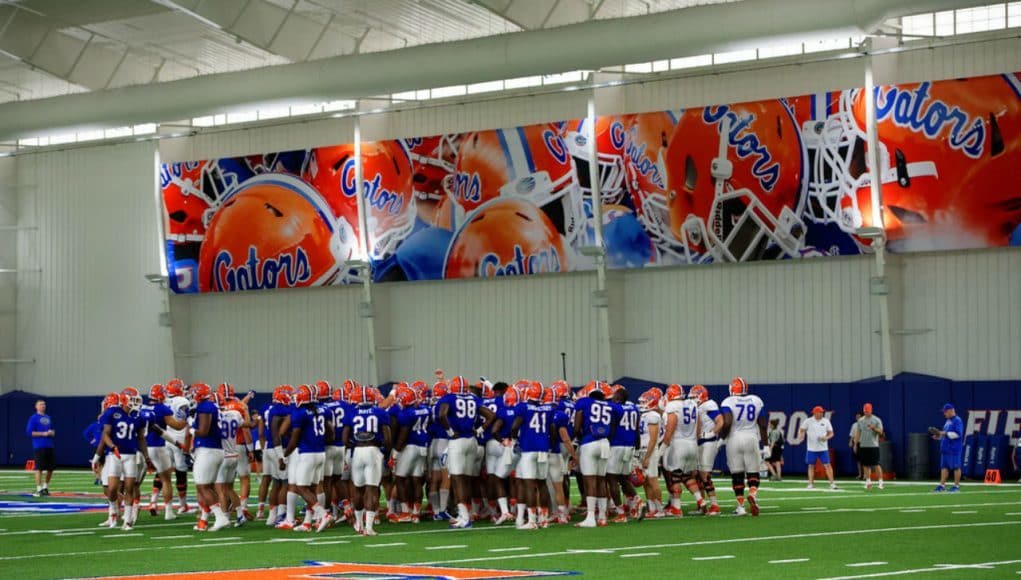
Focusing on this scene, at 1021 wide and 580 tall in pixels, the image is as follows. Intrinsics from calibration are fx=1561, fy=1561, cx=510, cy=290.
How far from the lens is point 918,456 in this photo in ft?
112

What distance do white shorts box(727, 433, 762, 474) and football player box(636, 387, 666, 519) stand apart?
113cm

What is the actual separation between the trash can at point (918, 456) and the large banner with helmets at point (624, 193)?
166 inches

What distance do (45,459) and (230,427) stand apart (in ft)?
33.9

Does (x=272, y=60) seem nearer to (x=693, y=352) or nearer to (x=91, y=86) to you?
(x=91, y=86)

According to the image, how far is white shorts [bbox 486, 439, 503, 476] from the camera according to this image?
23.0 m

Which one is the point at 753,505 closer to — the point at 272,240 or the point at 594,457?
the point at 594,457

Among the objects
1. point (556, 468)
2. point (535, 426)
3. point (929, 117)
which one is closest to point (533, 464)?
point (535, 426)

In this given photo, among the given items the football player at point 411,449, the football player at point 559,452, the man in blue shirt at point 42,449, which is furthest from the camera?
the man in blue shirt at point 42,449

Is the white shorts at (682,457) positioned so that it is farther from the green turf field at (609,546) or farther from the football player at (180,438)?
the football player at (180,438)

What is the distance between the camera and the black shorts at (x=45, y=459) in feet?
105

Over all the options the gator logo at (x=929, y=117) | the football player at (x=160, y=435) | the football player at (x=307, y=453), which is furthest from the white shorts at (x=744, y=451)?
the gator logo at (x=929, y=117)

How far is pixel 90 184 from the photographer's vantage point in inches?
1834

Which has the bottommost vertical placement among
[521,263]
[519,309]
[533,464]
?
[533,464]

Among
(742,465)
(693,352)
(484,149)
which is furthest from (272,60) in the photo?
(742,465)
